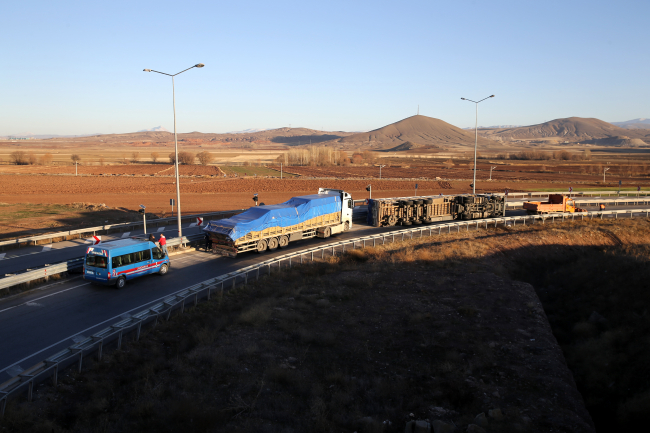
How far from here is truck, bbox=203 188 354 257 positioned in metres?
22.7

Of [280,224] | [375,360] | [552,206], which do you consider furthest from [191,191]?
[375,360]

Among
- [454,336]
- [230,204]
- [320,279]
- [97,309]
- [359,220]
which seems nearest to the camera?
[454,336]

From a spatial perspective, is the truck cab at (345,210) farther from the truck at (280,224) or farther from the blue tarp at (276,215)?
the blue tarp at (276,215)

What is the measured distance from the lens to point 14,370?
1098 centimetres

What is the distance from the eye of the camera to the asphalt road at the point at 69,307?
40.3 ft

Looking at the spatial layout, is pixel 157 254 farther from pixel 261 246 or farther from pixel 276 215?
pixel 276 215

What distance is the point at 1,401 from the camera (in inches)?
358

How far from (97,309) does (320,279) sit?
908 centimetres

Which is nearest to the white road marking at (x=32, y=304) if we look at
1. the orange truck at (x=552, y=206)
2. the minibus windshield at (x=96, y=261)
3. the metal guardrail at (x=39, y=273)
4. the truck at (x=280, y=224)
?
the metal guardrail at (x=39, y=273)

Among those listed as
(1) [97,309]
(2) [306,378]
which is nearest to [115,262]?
(1) [97,309]

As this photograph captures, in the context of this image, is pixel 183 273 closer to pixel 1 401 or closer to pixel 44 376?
pixel 44 376

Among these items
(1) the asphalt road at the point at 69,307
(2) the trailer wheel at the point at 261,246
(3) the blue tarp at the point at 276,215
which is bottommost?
(1) the asphalt road at the point at 69,307

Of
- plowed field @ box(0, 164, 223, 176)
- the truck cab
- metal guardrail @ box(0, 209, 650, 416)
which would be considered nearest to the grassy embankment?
metal guardrail @ box(0, 209, 650, 416)

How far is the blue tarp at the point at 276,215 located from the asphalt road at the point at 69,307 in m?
1.72
